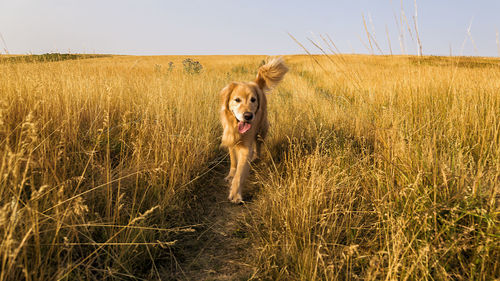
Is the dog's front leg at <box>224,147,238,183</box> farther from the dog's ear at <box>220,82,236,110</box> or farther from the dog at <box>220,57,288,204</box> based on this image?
the dog's ear at <box>220,82,236,110</box>

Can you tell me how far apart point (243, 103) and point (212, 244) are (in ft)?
5.64

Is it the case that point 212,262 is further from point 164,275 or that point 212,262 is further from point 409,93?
point 409,93

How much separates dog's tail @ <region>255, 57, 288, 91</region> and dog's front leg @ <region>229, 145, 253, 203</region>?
121 centimetres

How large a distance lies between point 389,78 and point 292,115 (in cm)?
157

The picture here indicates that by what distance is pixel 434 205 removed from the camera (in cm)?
142

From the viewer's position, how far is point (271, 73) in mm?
3846

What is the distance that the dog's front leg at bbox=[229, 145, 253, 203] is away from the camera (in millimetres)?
2669

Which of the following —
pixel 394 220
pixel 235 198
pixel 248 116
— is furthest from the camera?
pixel 248 116

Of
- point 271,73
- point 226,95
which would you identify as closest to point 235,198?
point 226,95

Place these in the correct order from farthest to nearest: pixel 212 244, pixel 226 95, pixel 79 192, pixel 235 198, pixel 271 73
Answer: pixel 271 73 < pixel 226 95 < pixel 235 198 < pixel 212 244 < pixel 79 192

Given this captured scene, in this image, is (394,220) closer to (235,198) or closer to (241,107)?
(235,198)

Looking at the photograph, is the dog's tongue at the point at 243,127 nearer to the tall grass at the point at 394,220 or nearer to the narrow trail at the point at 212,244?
the narrow trail at the point at 212,244

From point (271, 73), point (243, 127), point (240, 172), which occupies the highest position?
point (271, 73)

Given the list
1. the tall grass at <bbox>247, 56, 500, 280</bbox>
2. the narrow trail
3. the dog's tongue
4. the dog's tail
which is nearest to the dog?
the dog's tongue
